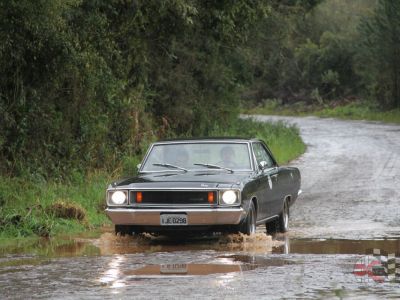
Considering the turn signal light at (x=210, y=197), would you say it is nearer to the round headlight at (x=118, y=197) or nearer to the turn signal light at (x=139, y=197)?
the turn signal light at (x=139, y=197)

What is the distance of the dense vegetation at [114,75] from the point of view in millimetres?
18016

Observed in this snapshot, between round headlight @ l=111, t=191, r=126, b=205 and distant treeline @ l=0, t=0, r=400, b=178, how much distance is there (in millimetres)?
4625

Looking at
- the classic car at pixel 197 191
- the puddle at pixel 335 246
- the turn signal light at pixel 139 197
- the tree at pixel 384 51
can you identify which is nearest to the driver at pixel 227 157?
the classic car at pixel 197 191

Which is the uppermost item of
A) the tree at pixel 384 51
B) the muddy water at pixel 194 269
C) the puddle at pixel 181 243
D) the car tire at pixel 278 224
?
the tree at pixel 384 51

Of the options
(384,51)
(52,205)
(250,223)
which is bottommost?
(250,223)

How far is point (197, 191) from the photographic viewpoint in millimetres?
12977

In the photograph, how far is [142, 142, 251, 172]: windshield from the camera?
14.2 metres

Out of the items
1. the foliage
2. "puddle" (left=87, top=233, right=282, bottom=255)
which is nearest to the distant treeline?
the foliage

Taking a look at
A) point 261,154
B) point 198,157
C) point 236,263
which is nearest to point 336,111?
point 261,154

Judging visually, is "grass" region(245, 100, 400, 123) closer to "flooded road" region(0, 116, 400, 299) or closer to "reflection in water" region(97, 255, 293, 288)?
"flooded road" region(0, 116, 400, 299)

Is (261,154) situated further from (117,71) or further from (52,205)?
(117,71)

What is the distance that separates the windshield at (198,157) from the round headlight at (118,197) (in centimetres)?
109

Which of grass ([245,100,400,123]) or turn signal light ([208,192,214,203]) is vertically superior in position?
grass ([245,100,400,123])

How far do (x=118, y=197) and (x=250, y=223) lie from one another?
5.84 feet
